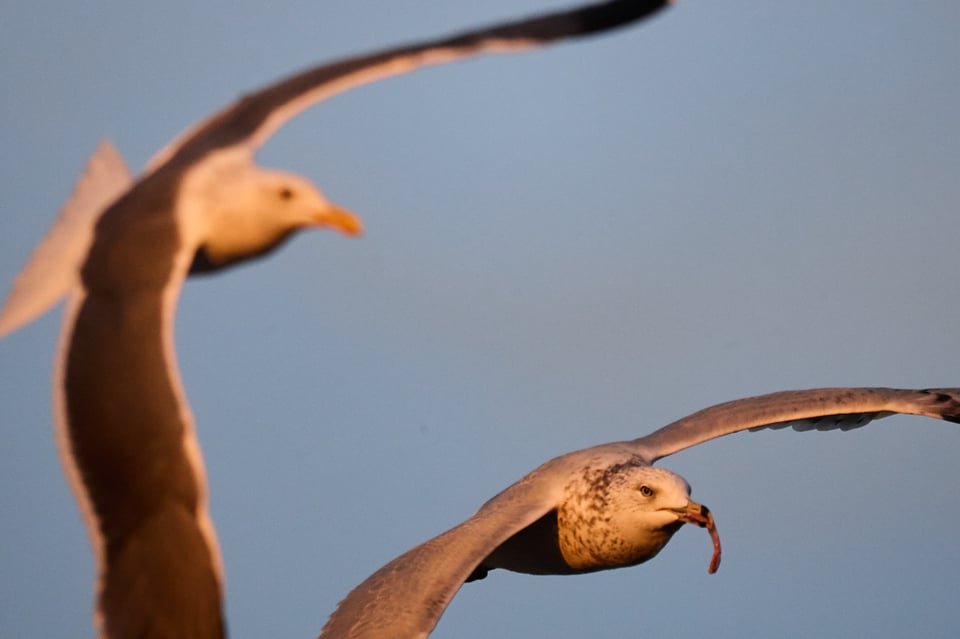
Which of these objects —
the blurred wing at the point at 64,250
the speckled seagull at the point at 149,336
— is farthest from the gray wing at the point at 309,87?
the blurred wing at the point at 64,250

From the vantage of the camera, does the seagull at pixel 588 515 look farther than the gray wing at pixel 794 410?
No

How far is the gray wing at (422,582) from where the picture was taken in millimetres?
5000

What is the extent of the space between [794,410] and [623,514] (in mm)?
1441

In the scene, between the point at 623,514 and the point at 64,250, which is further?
the point at 623,514

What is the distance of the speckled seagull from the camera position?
277 cm

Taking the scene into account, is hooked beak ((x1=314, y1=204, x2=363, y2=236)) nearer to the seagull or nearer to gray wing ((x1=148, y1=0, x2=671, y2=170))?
gray wing ((x1=148, y1=0, x2=671, y2=170))

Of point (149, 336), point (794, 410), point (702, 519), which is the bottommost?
point (702, 519)

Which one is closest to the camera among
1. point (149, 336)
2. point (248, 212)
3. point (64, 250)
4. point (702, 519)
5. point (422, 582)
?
point (149, 336)

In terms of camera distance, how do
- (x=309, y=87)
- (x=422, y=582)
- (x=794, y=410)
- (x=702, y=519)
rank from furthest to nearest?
(x=794, y=410) → (x=702, y=519) → (x=422, y=582) → (x=309, y=87)

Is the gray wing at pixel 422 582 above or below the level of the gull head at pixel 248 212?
below

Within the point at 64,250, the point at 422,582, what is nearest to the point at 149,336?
the point at 64,250

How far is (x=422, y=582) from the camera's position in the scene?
523 centimetres

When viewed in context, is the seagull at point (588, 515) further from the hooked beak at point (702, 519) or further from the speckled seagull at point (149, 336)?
the speckled seagull at point (149, 336)

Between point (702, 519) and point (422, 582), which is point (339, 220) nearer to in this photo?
point (422, 582)
